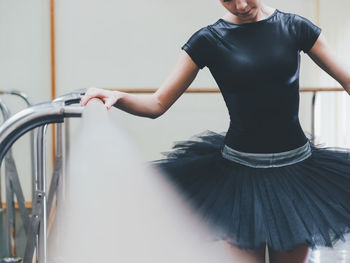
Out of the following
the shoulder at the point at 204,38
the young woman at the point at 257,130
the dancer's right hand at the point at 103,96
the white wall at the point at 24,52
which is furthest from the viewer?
the white wall at the point at 24,52

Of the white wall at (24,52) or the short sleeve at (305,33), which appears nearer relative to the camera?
the short sleeve at (305,33)

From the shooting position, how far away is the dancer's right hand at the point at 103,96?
1065 mm

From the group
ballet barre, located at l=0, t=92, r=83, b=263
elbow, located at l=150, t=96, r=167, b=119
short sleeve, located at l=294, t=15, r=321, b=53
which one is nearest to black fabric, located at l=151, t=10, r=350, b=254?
short sleeve, located at l=294, t=15, r=321, b=53

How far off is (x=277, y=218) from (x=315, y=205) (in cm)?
10

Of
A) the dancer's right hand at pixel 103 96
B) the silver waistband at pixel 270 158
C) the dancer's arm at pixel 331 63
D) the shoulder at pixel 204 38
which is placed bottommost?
the silver waistband at pixel 270 158

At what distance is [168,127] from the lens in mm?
3871

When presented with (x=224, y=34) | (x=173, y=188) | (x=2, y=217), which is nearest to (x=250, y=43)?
(x=224, y=34)

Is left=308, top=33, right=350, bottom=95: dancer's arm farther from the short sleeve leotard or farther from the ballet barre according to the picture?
the ballet barre

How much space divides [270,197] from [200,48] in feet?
1.30

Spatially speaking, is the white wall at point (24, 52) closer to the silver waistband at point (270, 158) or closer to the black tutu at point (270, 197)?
the black tutu at point (270, 197)

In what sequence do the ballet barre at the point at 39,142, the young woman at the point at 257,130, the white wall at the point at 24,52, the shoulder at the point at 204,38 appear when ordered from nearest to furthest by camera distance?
the ballet barre at the point at 39,142 → the young woman at the point at 257,130 → the shoulder at the point at 204,38 → the white wall at the point at 24,52

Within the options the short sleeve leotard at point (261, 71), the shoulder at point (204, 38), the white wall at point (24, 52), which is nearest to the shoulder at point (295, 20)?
the short sleeve leotard at point (261, 71)

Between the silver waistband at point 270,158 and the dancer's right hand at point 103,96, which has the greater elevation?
the dancer's right hand at point 103,96

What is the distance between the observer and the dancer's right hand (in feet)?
3.50
